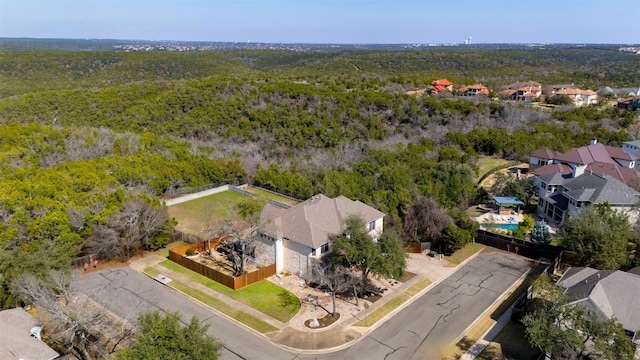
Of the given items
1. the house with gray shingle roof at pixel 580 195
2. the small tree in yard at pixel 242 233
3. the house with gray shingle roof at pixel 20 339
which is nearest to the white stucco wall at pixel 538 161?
the house with gray shingle roof at pixel 580 195

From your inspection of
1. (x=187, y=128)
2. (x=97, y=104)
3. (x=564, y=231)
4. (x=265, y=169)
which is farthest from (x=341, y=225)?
(x=97, y=104)

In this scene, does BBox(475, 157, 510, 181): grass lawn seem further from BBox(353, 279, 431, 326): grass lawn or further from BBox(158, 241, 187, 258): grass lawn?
BBox(158, 241, 187, 258): grass lawn

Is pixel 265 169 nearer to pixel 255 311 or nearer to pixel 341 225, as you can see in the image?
pixel 341 225

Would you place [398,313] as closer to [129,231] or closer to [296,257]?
[296,257]

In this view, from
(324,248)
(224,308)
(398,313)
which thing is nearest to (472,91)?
(324,248)

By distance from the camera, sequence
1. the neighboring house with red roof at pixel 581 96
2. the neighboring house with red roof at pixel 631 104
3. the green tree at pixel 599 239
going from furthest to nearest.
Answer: the neighboring house with red roof at pixel 581 96, the neighboring house with red roof at pixel 631 104, the green tree at pixel 599 239

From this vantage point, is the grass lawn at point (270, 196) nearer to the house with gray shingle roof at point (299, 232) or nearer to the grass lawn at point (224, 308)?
the house with gray shingle roof at point (299, 232)

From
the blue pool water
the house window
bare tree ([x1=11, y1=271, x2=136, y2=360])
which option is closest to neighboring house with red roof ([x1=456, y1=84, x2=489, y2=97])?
the blue pool water
